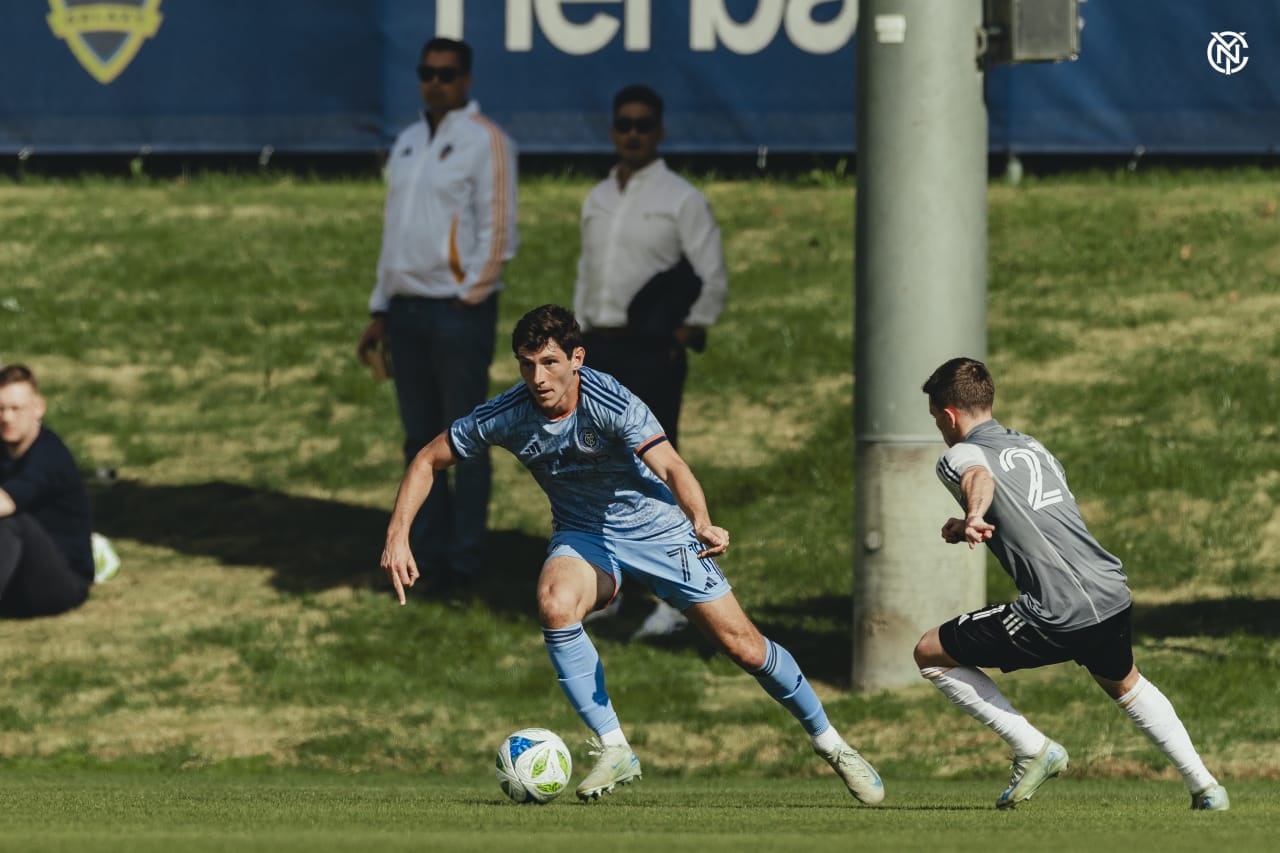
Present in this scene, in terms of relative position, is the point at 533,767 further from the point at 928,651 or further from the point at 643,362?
the point at 643,362

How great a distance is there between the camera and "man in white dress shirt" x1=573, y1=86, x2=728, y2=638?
11.2 m

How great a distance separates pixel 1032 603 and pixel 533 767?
73.5 inches

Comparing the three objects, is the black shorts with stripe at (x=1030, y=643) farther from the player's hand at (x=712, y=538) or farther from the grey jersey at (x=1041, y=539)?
the player's hand at (x=712, y=538)

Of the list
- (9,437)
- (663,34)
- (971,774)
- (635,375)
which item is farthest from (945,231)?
(663,34)

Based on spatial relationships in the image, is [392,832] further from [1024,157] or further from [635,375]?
[1024,157]

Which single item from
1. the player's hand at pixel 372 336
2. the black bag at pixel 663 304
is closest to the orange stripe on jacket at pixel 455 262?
the player's hand at pixel 372 336

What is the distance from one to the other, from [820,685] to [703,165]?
24.6ft

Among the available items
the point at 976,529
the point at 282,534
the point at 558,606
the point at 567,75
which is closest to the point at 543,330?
the point at 558,606

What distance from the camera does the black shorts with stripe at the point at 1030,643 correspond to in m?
7.40

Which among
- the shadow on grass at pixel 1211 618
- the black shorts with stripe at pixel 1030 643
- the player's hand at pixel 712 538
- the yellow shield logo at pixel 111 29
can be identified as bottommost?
the shadow on grass at pixel 1211 618

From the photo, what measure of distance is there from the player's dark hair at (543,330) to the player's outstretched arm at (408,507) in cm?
55

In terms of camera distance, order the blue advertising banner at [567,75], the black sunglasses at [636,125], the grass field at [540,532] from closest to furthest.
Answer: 1. the grass field at [540,532]
2. the black sunglasses at [636,125]
3. the blue advertising banner at [567,75]

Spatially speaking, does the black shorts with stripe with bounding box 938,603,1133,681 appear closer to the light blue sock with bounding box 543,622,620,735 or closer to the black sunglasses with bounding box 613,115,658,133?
the light blue sock with bounding box 543,622,620,735

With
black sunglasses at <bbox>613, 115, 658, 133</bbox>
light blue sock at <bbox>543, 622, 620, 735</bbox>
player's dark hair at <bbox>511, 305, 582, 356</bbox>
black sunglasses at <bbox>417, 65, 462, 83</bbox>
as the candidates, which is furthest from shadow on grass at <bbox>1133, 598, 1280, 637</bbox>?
black sunglasses at <bbox>417, 65, 462, 83</bbox>
